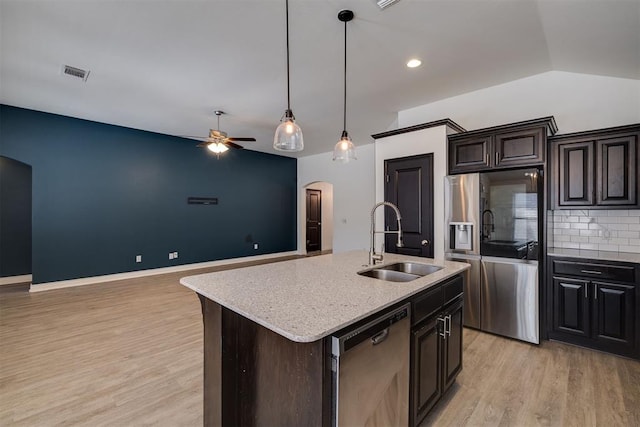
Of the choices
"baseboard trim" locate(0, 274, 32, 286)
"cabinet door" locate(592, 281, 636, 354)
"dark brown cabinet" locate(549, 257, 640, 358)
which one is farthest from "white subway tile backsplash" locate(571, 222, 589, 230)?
"baseboard trim" locate(0, 274, 32, 286)

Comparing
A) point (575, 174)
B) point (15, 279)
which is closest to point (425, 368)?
point (575, 174)

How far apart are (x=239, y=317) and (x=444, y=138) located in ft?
9.96

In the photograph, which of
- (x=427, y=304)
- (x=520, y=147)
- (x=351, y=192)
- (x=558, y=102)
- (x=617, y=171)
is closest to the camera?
(x=427, y=304)

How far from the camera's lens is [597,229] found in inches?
122

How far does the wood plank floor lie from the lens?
6.20ft

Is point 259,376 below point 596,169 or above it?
below

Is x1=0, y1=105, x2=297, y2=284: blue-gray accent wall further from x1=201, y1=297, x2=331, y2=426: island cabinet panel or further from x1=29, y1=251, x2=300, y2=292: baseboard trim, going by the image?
x1=201, y1=297, x2=331, y2=426: island cabinet panel

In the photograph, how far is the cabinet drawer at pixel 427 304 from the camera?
62.6 inches

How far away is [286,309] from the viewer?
1.26 m

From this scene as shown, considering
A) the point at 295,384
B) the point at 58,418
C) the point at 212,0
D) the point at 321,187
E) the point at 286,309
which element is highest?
the point at 212,0

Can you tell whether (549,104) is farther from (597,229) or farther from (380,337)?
(380,337)

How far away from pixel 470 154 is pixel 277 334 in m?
3.00

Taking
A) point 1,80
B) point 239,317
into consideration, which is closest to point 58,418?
point 239,317

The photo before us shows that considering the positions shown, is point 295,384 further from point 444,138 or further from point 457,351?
point 444,138
